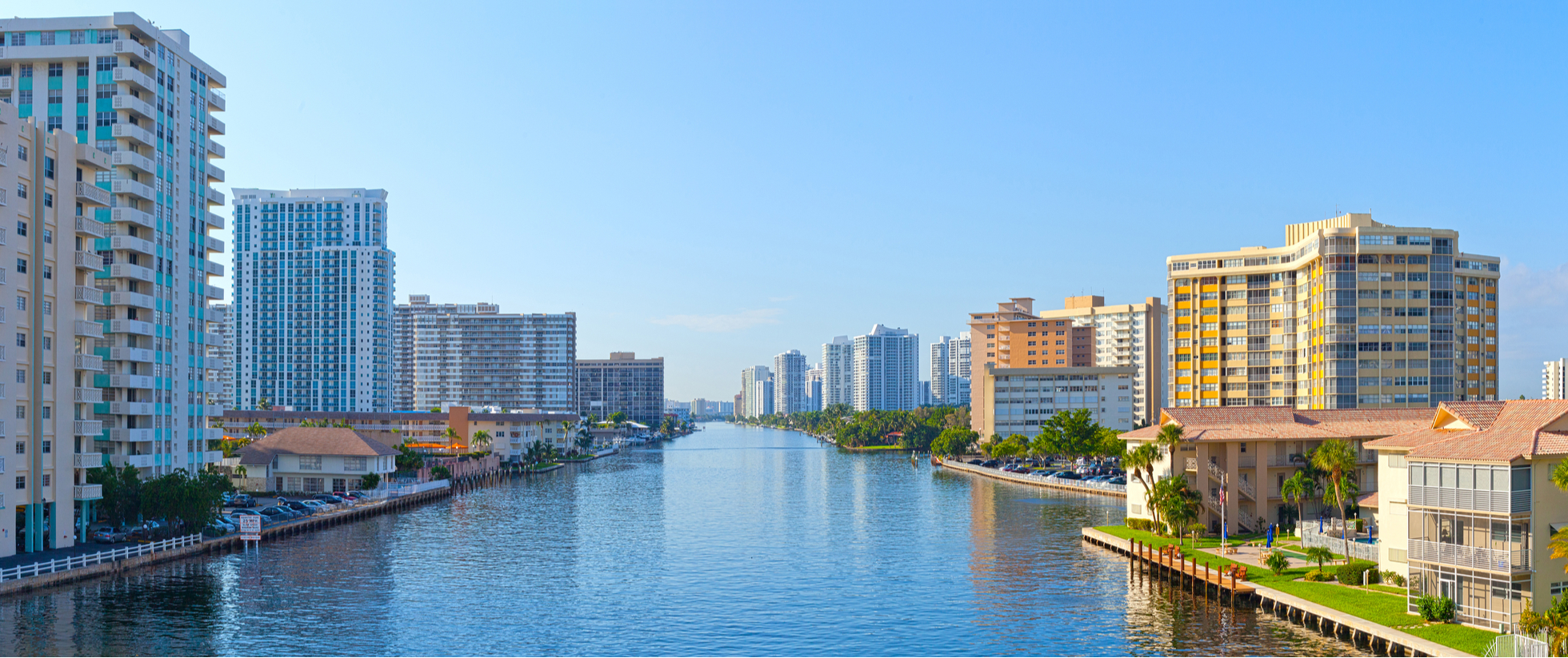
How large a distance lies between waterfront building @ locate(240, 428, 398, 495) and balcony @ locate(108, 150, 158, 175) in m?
48.0

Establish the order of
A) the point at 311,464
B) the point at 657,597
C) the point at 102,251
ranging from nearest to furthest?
the point at 657,597 < the point at 102,251 < the point at 311,464

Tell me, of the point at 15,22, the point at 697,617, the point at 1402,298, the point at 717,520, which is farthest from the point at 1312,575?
the point at 15,22

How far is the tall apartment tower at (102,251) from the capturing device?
7594 centimetres

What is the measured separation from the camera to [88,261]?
273 ft

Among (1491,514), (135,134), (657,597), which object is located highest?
(135,134)

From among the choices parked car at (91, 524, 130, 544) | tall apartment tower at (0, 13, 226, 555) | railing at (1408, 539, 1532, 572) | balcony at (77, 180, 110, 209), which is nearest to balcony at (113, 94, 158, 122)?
tall apartment tower at (0, 13, 226, 555)

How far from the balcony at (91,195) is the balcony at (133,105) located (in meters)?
10.8

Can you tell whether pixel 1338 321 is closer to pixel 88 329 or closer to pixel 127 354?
pixel 127 354

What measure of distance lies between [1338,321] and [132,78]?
136 metres

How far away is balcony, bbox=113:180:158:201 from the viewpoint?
92562 mm

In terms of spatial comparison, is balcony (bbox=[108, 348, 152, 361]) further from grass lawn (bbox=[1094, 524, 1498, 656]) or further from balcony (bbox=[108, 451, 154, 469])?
grass lawn (bbox=[1094, 524, 1498, 656])

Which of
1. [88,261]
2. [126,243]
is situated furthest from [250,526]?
[126,243]

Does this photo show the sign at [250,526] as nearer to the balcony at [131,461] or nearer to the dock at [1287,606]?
the balcony at [131,461]

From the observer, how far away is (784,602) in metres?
69.4
